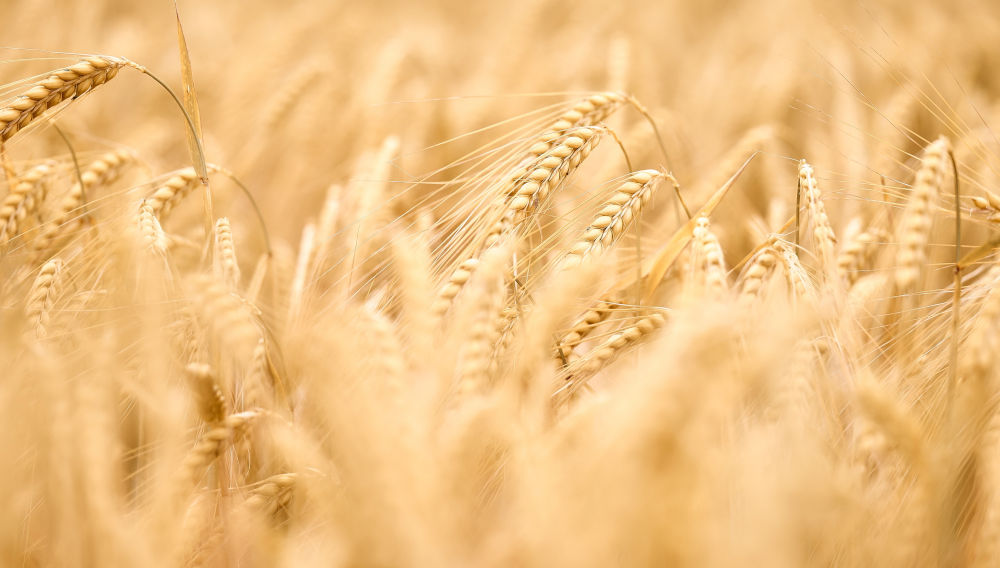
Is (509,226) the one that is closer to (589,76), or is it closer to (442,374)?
(442,374)

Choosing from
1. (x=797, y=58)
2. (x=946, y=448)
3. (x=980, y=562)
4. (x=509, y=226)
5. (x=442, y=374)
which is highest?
(x=797, y=58)

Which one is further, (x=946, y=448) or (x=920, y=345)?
(x=920, y=345)

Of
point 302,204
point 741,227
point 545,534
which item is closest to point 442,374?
point 545,534

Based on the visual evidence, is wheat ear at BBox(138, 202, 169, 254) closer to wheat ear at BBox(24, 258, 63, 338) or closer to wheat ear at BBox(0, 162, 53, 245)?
wheat ear at BBox(24, 258, 63, 338)

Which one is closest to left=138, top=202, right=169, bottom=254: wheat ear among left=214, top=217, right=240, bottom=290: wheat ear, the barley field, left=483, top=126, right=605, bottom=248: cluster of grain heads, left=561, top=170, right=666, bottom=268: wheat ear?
the barley field

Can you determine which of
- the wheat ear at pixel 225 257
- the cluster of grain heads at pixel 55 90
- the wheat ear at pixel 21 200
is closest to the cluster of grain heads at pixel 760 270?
the wheat ear at pixel 225 257

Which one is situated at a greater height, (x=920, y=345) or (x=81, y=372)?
(x=81, y=372)

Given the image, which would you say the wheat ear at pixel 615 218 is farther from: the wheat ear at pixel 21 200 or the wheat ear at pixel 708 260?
the wheat ear at pixel 21 200

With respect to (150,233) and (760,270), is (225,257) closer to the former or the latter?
(150,233)

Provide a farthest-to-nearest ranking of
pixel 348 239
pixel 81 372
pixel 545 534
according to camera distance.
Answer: pixel 348 239 → pixel 81 372 → pixel 545 534
